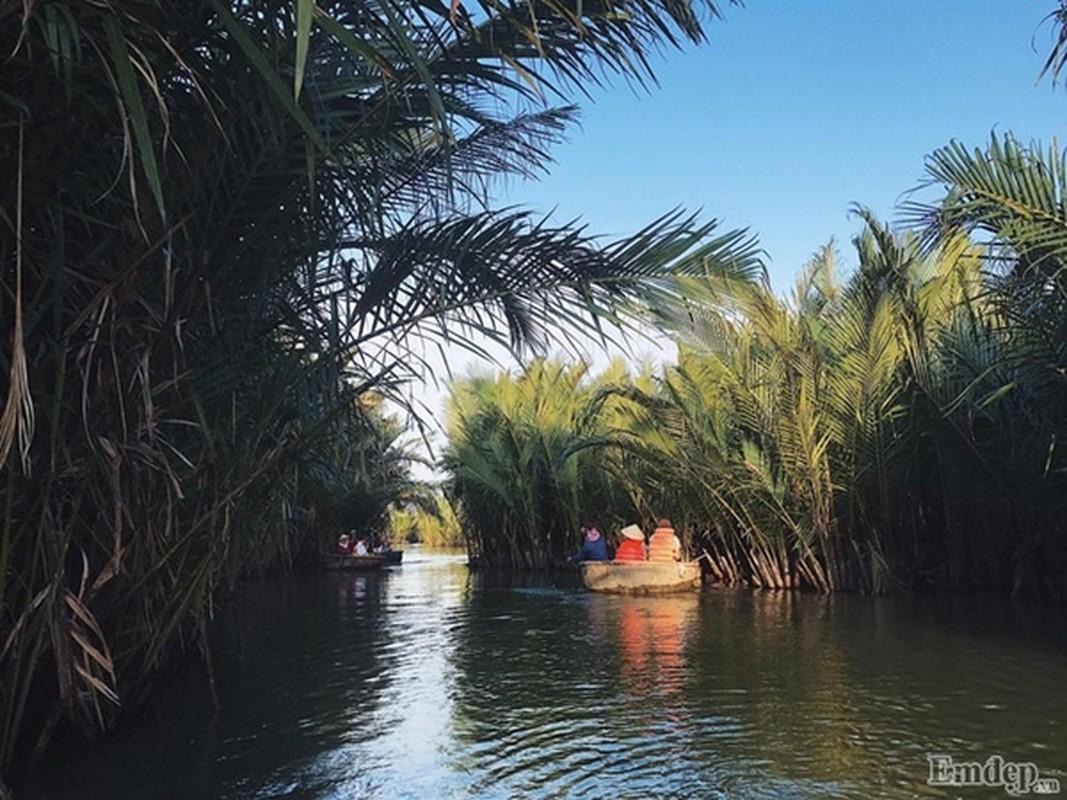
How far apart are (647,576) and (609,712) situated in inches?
378

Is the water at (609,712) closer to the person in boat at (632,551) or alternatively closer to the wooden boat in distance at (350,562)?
the person in boat at (632,551)

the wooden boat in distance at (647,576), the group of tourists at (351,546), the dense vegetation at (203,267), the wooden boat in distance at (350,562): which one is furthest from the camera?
the group of tourists at (351,546)

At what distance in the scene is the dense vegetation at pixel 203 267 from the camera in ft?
11.1

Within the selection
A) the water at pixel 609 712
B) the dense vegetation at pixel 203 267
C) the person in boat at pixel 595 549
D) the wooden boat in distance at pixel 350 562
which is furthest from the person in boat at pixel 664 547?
the wooden boat in distance at pixel 350 562

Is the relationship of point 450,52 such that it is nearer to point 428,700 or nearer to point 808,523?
point 428,700

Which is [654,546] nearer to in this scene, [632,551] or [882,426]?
[632,551]

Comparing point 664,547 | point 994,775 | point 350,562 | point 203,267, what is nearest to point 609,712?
point 994,775

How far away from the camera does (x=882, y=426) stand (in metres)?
14.1

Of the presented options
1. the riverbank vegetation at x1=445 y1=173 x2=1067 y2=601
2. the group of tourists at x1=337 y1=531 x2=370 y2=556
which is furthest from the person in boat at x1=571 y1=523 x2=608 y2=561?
the group of tourists at x1=337 y1=531 x2=370 y2=556

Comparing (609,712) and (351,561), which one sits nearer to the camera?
(609,712)

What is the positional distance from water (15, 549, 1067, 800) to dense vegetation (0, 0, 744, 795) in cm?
85

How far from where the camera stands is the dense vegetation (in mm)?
3396

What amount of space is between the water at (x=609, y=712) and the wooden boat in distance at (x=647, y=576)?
153 inches

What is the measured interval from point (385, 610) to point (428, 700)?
7.75 meters
